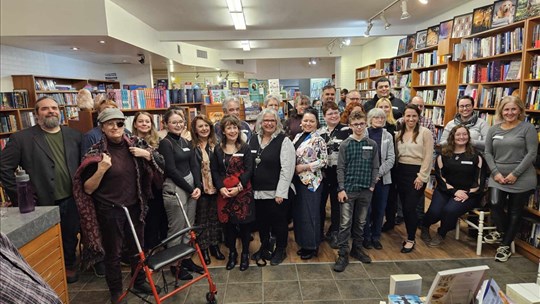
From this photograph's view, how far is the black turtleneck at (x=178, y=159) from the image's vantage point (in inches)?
107

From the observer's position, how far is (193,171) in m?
2.88

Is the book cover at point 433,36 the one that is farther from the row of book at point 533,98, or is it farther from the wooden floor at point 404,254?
the wooden floor at point 404,254

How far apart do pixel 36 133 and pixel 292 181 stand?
2.37 m

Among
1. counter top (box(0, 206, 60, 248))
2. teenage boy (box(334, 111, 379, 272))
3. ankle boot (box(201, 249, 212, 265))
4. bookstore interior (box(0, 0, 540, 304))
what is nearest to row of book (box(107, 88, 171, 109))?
bookstore interior (box(0, 0, 540, 304))

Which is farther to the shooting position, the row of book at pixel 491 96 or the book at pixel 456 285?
the row of book at pixel 491 96

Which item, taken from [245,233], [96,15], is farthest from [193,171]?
[96,15]

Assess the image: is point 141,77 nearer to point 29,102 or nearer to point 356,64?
point 29,102

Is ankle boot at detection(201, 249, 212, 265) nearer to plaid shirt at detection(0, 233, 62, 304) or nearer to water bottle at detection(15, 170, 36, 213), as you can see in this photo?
water bottle at detection(15, 170, 36, 213)

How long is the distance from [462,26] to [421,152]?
9.21 ft

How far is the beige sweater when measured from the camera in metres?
3.24

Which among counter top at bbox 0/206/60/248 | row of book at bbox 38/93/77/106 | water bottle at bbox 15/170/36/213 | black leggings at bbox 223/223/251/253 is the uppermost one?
row of book at bbox 38/93/77/106

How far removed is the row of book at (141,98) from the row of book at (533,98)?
4503 mm

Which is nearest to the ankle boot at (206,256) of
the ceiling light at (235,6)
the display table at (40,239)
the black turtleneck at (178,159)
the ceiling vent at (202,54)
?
the black turtleneck at (178,159)

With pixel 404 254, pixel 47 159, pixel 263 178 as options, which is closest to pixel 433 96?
pixel 404 254
